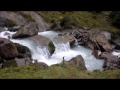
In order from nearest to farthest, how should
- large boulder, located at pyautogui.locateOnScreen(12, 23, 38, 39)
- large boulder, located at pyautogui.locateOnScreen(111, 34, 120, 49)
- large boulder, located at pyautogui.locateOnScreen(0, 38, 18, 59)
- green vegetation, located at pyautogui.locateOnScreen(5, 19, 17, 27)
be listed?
large boulder, located at pyautogui.locateOnScreen(0, 38, 18, 59), large boulder, located at pyautogui.locateOnScreen(12, 23, 38, 39), large boulder, located at pyautogui.locateOnScreen(111, 34, 120, 49), green vegetation, located at pyautogui.locateOnScreen(5, 19, 17, 27)

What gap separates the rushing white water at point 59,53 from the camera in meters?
21.8

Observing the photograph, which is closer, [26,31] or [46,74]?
[46,74]

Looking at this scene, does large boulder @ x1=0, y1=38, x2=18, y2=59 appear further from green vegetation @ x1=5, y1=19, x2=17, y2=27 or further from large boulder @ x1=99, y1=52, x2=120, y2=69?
green vegetation @ x1=5, y1=19, x2=17, y2=27

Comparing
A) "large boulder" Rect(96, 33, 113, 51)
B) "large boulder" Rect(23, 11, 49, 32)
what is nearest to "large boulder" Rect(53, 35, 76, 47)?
"large boulder" Rect(96, 33, 113, 51)

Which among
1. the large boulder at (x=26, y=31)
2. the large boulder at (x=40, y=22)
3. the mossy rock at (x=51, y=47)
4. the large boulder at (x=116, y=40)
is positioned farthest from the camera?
the large boulder at (x=40, y=22)

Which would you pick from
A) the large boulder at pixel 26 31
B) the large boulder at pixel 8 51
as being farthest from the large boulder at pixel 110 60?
the large boulder at pixel 8 51

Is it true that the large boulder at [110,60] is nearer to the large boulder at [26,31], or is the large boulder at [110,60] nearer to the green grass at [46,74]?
the large boulder at [26,31]

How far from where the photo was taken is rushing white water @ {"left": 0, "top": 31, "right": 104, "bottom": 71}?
21.8 metres

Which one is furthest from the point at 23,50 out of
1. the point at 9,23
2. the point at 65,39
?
the point at 9,23

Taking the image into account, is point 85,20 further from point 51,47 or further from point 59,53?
point 51,47

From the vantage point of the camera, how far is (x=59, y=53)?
24.1 m
